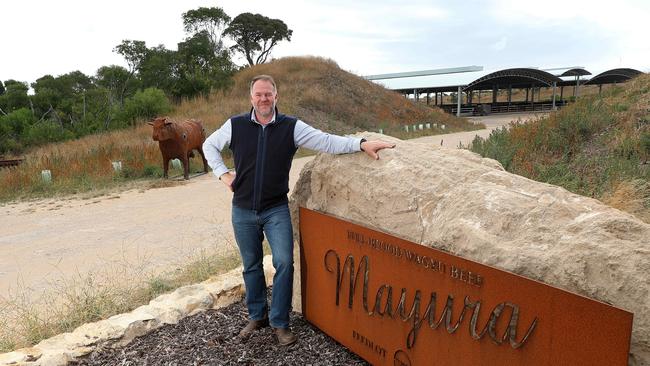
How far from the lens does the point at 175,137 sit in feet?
36.6

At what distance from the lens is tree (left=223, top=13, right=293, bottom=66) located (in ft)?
152

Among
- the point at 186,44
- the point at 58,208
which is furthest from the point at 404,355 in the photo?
the point at 186,44

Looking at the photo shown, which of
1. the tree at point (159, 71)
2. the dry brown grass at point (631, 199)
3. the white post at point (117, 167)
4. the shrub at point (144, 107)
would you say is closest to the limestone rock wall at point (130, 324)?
the dry brown grass at point (631, 199)

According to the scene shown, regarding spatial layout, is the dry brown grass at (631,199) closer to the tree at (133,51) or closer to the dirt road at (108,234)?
the dirt road at (108,234)

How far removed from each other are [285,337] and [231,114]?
2033 centimetres

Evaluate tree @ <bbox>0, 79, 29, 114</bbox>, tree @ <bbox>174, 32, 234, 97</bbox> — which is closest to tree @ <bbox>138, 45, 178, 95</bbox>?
tree @ <bbox>174, 32, 234, 97</bbox>

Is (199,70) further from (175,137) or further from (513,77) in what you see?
(513,77)

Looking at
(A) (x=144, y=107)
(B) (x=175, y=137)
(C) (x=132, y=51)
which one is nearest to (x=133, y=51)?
(C) (x=132, y=51)

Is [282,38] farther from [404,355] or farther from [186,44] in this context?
[404,355]

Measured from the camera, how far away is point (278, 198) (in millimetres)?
3154

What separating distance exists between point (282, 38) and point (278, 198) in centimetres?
4946

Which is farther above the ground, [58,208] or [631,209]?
[631,209]

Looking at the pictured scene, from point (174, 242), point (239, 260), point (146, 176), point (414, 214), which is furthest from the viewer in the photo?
point (146, 176)

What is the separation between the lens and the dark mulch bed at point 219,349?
2.99 m
